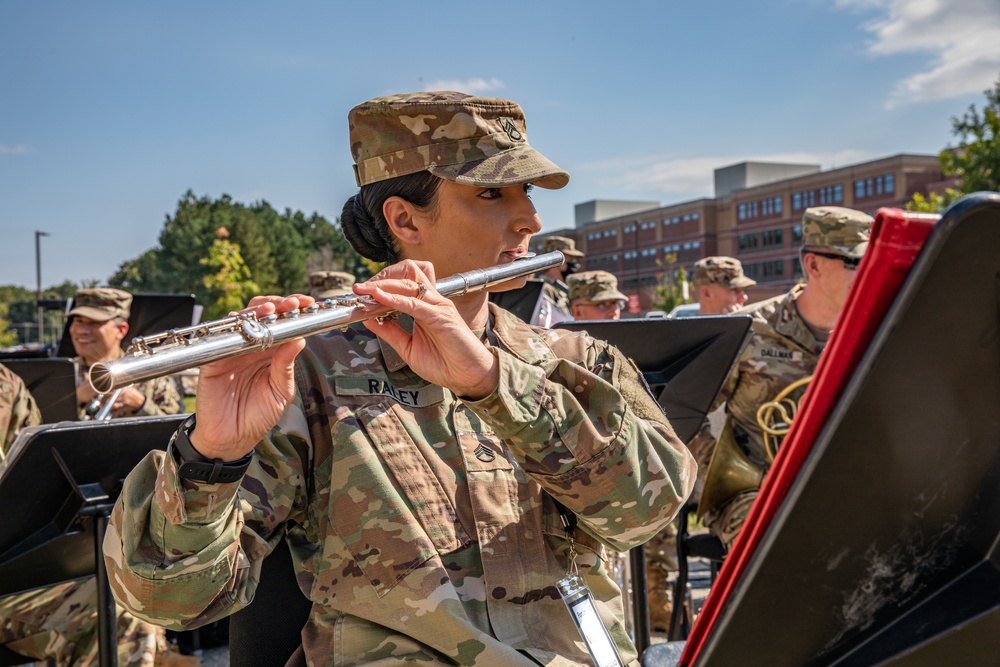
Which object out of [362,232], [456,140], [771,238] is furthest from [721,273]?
[771,238]

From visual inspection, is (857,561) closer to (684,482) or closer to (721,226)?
(684,482)

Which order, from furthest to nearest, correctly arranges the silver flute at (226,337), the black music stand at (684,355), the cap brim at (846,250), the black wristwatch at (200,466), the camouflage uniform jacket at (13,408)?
the cap brim at (846,250) < the camouflage uniform jacket at (13,408) < the black music stand at (684,355) < the black wristwatch at (200,466) < the silver flute at (226,337)

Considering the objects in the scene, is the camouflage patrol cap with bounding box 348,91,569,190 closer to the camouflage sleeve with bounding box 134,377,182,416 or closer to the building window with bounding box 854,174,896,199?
the camouflage sleeve with bounding box 134,377,182,416

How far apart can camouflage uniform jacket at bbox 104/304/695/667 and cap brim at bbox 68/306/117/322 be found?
4.80m

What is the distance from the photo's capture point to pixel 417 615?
1.89m

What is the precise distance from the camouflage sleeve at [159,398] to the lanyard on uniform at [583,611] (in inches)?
176

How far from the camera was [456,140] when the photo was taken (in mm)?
2236

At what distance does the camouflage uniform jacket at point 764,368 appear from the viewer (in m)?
5.03

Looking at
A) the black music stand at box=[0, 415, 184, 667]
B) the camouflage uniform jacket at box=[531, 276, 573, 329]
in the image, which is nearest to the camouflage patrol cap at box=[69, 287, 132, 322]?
the camouflage uniform jacket at box=[531, 276, 573, 329]

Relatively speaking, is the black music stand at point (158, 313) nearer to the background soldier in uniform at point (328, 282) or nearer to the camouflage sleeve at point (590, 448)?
the background soldier in uniform at point (328, 282)

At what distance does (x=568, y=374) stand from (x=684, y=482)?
0.45m

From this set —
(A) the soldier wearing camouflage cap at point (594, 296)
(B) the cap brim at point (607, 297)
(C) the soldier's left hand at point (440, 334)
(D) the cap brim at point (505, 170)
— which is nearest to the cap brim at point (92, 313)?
(A) the soldier wearing camouflage cap at point (594, 296)

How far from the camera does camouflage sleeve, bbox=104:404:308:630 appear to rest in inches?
65.9

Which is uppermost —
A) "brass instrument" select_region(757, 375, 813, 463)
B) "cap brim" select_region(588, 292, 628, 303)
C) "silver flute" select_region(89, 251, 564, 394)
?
"silver flute" select_region(89, 251, 564, 394)
